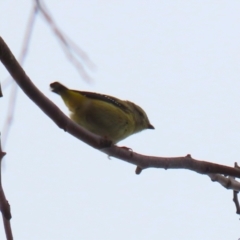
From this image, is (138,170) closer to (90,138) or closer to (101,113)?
(90,138)

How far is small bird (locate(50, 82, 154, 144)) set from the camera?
17.4 feet

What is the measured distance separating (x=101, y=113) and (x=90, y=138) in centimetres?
288

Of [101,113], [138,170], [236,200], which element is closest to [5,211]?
[138,170]

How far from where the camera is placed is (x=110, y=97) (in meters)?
6.12

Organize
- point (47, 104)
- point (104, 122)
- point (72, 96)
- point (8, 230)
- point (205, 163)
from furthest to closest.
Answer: point (104, 122), point (72, 96), point (205, 163), point (47, 104), point (8, 230)

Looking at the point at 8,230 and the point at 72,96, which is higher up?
the point at 72,96

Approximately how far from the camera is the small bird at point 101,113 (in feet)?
17.4

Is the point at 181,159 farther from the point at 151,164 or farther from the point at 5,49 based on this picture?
the point at 5,49

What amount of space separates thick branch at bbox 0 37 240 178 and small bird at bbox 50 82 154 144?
1.83 metres

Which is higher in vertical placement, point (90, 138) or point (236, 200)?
point (90, 138)

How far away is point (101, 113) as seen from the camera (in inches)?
221

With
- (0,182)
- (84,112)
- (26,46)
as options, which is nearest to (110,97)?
(84,112)

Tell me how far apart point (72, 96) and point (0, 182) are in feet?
11.3

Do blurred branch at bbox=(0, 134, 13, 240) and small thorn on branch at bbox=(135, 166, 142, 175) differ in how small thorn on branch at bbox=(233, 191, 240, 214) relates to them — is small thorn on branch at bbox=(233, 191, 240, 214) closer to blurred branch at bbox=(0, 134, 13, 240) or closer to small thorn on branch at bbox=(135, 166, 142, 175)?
small thorn on branch at bbox=(135, 166, 142, 175)
